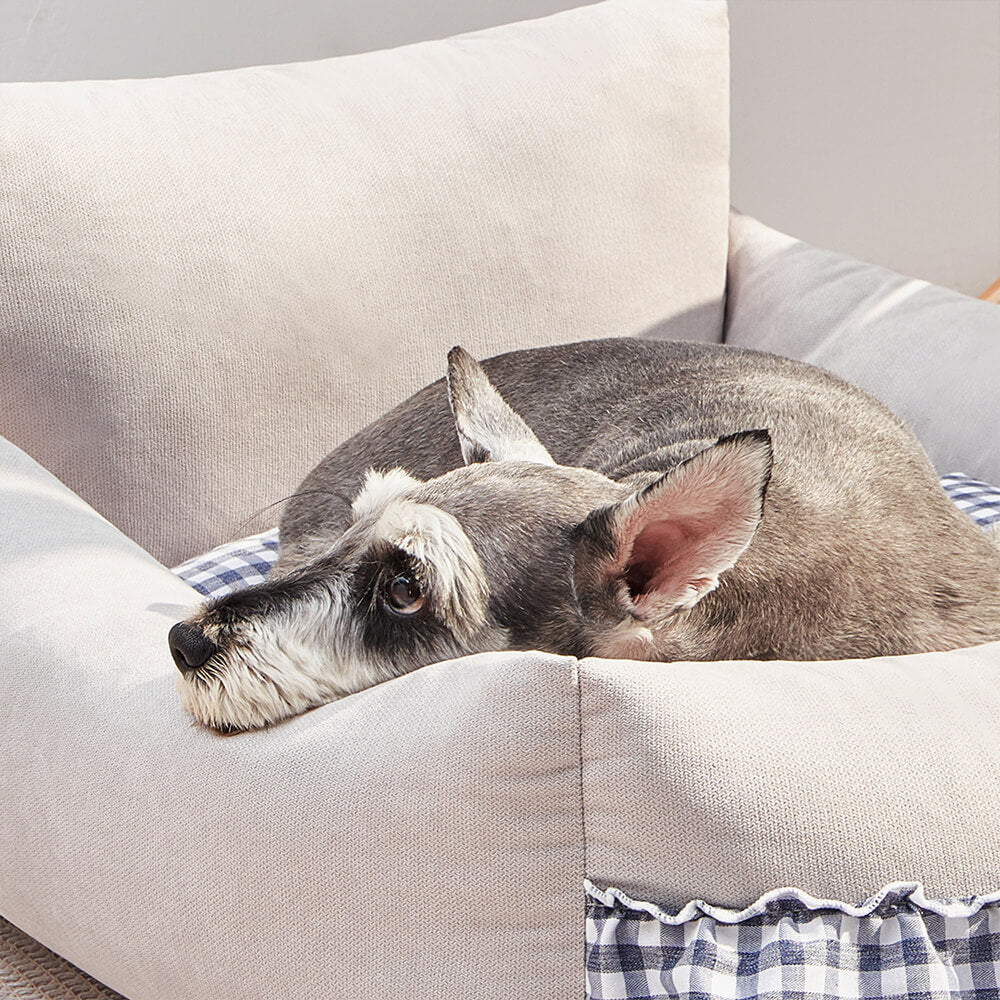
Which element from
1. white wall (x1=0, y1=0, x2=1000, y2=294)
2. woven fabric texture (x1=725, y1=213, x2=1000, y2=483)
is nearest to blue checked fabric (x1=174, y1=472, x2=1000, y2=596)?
woven fabric texture (x1=725, y1=213, x2=1000, y2=483)

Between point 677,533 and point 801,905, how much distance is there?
41 centimetres

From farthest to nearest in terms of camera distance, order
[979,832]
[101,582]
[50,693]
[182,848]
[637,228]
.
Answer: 1. [637,228]
2. [101,582]
3. [50,693]
4. [182,848]
5. [979,832]

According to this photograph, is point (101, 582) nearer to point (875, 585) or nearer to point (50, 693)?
point (50, 693)

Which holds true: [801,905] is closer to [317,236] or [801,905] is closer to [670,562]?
[670,562]

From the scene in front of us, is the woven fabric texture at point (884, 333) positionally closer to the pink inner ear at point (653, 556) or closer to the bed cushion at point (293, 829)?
the pink inner ear at point (653, 556)

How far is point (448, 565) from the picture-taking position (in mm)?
1193

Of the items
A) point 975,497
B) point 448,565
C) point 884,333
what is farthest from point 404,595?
point 884,333

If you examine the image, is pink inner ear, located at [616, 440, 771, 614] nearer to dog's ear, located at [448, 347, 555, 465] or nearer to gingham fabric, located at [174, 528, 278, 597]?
dog's ear, located at [448, 347, 555, 465]

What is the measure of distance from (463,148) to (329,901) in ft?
4.63

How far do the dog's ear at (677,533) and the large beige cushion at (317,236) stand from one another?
2.66ft

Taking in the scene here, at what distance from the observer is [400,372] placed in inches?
77.1

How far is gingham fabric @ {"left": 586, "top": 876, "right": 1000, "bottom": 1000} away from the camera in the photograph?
0.85 metres

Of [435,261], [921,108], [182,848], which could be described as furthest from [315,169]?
[921,108]

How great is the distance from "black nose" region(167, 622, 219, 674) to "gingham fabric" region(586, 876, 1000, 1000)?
451mm
